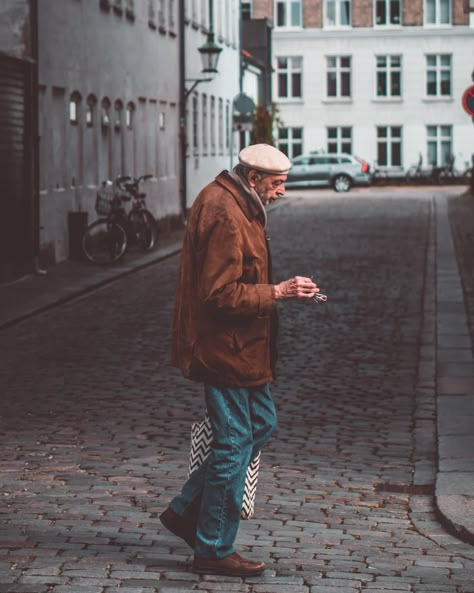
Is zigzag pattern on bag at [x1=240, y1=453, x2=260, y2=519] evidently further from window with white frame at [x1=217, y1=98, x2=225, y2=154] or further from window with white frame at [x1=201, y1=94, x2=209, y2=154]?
window with white frame at [x1=217, y1=98, x2=225, y2=154]

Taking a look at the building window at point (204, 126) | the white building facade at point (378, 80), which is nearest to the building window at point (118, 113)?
the building window at point (204, 126)

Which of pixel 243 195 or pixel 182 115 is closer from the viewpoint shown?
pixel 243 195

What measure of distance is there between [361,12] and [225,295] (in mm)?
69248

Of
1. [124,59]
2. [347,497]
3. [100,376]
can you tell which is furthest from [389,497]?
[124,59]

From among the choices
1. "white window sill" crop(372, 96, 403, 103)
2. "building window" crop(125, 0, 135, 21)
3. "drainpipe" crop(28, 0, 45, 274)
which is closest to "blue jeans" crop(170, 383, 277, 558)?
"drainpipe" crop(28, 0, 45, 274)

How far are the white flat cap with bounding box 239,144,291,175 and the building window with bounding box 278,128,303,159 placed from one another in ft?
222

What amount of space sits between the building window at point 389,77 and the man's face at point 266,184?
67863 millimetres

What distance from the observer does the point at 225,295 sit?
5.67 metres

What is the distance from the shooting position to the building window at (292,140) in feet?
241

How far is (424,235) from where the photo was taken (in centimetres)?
3161

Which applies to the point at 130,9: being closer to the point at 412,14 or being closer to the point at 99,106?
the point at 99,106

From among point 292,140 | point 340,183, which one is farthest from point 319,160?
point 292,140

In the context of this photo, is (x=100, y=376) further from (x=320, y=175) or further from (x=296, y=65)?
(x=296, y=65)

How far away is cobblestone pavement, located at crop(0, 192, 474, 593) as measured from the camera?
618 cm
